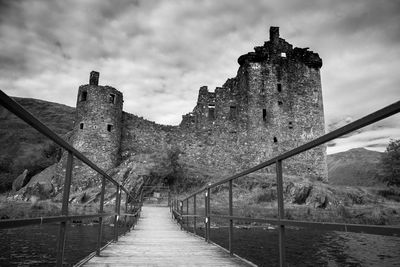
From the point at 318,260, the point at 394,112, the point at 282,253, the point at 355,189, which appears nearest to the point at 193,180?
the point at 355,189

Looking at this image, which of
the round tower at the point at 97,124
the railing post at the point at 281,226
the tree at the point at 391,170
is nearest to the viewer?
the railing post at the point at 281,226

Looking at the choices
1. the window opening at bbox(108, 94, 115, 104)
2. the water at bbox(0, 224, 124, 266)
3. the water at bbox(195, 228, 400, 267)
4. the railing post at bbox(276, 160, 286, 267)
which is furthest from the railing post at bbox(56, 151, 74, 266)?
the window opening at bbox(108, 94, 115, 104)

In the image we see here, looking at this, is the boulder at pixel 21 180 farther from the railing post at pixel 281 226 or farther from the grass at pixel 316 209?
the railing post at pixel 281 226

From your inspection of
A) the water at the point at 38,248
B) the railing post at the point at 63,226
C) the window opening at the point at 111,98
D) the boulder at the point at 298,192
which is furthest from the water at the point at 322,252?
the window opening at the point at 111,98

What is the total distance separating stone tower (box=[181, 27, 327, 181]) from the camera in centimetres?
2325

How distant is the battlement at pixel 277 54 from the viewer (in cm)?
2402

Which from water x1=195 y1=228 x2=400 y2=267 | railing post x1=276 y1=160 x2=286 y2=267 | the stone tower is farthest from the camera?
the stone tower

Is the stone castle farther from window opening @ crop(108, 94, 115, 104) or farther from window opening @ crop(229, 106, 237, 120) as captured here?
window opening @ crop(108, 94, 115, 104)

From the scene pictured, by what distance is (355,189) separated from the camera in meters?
18.3

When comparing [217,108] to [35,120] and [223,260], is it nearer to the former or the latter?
[223,260]

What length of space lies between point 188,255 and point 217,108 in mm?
20698

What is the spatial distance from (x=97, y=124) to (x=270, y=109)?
454 inches

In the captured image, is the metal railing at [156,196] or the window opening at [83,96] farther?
the window opening at [83,96]

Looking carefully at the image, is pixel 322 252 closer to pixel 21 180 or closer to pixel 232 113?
pixel 232 113
